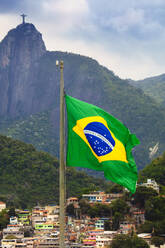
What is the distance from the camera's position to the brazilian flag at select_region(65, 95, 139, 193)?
75.3 feet

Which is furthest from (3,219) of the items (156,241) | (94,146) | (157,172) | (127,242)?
(94,146)

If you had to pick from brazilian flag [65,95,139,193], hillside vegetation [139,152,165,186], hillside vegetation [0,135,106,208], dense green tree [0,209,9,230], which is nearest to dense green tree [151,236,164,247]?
dense green tree [0,209,9,230]

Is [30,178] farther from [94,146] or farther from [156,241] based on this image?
[94,146]

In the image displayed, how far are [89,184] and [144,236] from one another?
180 ft

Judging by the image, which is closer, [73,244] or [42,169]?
[73,244]

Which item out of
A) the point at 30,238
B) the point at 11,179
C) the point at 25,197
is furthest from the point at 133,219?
the point at 11,179

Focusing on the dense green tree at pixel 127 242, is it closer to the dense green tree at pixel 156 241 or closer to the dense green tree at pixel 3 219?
the dense green tree at pixel 156 241

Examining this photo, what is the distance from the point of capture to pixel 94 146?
75.6 ft

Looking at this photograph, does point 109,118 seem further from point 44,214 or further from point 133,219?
point 44,214

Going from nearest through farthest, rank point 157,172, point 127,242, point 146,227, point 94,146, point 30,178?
point 94,146
point 127,242
point 146,227
point 157,172
point 30,178

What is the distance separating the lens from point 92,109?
23.4 m

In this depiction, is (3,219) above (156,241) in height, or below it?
above

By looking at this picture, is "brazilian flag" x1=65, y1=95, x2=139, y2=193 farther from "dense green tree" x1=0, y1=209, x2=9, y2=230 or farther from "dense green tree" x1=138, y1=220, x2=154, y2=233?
"dense green tree" x1=0, y1=209, x2=9, y2=230

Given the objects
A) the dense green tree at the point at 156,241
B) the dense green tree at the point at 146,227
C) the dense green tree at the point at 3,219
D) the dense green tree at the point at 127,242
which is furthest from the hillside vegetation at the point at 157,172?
the dense green tree at the point at 127,242
